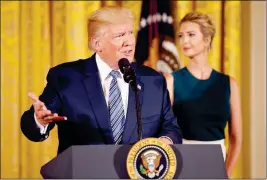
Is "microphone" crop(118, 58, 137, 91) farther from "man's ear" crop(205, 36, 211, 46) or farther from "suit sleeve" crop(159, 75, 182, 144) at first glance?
"man's ear" crop(205, 36, 211, 46)

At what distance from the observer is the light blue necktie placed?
1904mm

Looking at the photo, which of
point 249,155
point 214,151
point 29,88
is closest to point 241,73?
point 249,155

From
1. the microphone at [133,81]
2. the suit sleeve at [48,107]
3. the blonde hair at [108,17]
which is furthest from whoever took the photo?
the blonde hair at [108,17]

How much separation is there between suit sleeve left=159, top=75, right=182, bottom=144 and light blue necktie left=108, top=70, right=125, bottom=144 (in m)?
0.15

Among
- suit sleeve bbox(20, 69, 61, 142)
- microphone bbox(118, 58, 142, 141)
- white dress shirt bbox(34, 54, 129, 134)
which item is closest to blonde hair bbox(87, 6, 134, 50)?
white dress shirt bbox(34, 54, 129, 134)

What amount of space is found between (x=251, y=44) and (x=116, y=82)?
1.24 metres

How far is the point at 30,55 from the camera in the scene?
9.05ft

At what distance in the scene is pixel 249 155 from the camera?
9.56ft

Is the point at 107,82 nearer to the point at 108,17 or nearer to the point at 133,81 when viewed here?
the point at 108,17

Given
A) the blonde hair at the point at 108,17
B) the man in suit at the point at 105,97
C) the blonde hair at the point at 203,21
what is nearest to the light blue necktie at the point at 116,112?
the man in suit at the point at 105,97

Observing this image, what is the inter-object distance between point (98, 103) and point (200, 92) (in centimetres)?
80

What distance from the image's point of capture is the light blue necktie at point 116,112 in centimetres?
190

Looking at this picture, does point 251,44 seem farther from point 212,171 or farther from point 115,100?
point 212,171

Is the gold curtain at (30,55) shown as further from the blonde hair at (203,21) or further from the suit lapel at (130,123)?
the suit lapel at (130,123)
